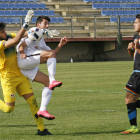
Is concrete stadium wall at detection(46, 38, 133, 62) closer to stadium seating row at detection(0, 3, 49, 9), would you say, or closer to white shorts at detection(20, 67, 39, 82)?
stadium seating row at detection(0, 3, 49, 9)

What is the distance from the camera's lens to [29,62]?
213 inches

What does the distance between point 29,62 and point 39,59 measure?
18 centimetres

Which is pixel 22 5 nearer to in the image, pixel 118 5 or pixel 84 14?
pixel 84 14

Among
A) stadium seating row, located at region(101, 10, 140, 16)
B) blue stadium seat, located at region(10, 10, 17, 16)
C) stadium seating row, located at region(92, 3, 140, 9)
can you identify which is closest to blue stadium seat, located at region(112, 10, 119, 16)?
stadium seating row, located at region(101, 10, 140, 16)

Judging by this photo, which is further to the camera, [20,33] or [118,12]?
[118,12]

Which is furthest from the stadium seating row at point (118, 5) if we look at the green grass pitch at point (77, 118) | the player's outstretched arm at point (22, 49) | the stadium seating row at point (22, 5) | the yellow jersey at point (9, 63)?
the player's outstretched arm at point (22, 49)

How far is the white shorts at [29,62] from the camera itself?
538cm

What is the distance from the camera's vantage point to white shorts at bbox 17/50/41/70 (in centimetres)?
538

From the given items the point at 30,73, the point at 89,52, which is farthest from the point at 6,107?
the point at 89,52

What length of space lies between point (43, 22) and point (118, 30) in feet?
76.7

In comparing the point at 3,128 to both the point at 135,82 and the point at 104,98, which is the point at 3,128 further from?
the point at 104,98

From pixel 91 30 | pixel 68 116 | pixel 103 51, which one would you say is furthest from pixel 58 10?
pixel 68 116

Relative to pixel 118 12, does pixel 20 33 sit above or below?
above

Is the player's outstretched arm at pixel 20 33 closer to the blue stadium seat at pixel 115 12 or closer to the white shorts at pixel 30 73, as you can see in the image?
the white shorts at pixel 30 73
